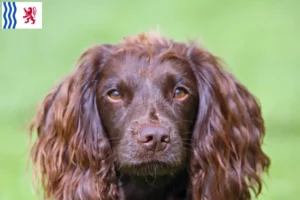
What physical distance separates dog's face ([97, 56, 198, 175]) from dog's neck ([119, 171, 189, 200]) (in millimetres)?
200

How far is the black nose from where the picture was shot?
16.0 ft

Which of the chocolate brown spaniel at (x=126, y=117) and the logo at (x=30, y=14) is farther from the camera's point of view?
the logo at (x=30, y=14)

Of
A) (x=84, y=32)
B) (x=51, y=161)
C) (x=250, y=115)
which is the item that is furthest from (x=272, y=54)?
(x=51, y=161)

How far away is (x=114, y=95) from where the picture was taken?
525cm

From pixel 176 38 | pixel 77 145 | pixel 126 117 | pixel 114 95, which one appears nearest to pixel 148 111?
pixel 126 117

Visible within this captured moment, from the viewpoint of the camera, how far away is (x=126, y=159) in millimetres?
5027

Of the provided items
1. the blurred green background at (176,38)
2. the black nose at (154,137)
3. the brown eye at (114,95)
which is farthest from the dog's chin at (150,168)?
the blurred green background at (176,38)

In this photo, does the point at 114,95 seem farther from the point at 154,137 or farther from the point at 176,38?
the point at 176,38

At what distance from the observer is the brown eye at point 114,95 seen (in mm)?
5238

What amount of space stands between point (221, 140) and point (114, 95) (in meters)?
0.68

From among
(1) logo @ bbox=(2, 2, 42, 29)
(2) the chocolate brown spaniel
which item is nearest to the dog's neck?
(2) the chocolate brown spaniel

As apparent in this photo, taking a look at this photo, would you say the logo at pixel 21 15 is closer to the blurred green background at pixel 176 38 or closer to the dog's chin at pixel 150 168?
the blurred green background at pixel 176 38

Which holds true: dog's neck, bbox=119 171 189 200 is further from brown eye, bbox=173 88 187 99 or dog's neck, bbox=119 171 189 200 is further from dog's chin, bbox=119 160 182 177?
brown eye, bbox=173 88 187 99

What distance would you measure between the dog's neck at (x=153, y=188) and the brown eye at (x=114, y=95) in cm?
47
